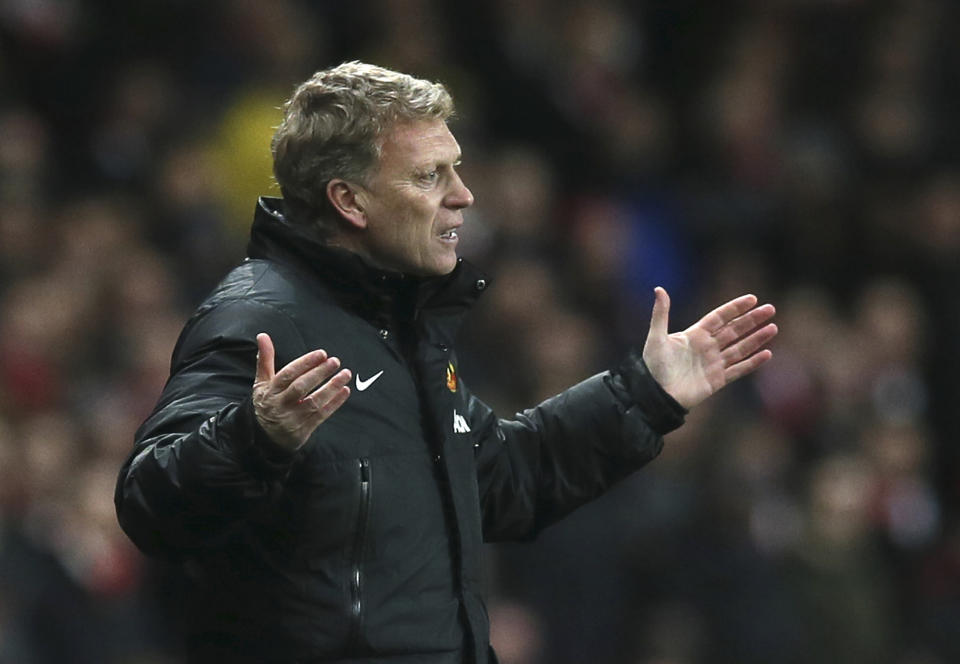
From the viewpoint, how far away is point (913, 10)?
11.1m

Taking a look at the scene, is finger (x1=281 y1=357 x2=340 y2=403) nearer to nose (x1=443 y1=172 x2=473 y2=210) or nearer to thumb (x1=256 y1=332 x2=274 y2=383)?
thumb (x1=256 y1=332 x2=274 y2=383)

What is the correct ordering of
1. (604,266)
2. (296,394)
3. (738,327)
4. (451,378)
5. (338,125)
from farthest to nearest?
1. (604,266)
2. (738,327)
3. (451,378)
4. (338,125)
5. (296,394)

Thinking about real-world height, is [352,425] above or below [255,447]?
below

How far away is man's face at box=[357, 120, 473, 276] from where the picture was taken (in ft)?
12.8

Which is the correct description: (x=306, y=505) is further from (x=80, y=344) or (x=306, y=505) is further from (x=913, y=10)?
(x=913, y=10)

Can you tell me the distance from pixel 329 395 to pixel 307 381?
5 centimetres

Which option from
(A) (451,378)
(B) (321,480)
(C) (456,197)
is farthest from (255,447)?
(C) (456,197)

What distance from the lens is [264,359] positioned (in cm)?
335

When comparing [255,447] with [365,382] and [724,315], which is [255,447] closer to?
[365,382]

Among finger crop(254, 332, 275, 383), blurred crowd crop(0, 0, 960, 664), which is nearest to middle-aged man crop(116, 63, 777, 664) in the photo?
finger crop(254, 332, 275, 383)

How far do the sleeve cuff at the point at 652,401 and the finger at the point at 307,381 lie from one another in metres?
1.07

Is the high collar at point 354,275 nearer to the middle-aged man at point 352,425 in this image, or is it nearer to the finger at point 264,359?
the middle-aged man at point 352,425

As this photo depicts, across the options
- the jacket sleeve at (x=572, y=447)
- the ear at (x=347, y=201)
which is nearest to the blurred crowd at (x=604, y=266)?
the jacket sleeve at (x=572, y=447)

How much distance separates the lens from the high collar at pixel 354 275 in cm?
377
